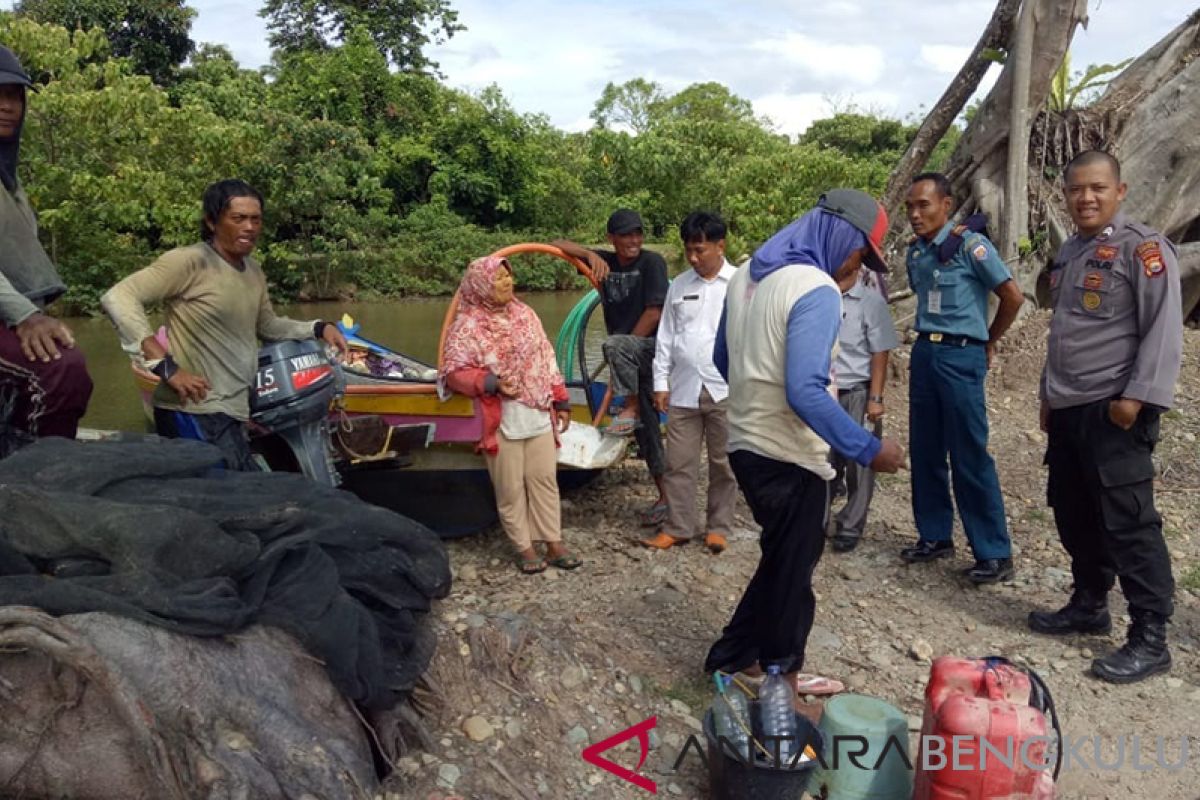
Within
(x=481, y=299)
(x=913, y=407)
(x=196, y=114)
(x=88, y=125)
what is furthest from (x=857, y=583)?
(x=196, y=114)

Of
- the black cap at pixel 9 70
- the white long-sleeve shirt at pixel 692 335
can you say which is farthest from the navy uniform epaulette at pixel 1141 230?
the black cap at pixel 9 70

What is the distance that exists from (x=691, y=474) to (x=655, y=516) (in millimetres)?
577

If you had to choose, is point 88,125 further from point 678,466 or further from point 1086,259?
point 1086,259

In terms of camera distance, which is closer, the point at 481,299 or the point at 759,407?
the point at 759,407

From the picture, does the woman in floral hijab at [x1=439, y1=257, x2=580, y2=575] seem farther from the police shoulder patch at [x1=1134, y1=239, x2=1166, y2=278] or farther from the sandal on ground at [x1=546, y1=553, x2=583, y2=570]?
the police shoulder patch at [x1=1134, y1=239, x2=1166, y2=278]

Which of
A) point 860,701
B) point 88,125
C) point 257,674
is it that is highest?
point 88,125

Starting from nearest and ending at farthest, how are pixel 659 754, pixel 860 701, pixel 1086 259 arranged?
pixel 860 701
pixel 659 754
pixel 1086 259

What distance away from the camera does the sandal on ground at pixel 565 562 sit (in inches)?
187

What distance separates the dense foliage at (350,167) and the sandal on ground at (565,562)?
687 centimetres

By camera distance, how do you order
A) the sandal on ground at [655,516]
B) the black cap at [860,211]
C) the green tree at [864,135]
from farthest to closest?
the green tree at [864,135] → the sandal on ground at [655,516] → the black cap at [860,211]

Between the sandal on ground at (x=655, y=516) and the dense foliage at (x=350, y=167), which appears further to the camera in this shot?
the dense foliage at (x=350, y=167)

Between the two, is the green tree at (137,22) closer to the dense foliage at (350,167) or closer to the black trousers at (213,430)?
the dense foliage at (350,167)

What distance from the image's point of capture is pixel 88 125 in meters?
14.0

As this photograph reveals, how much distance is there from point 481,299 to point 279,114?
15866 mm
